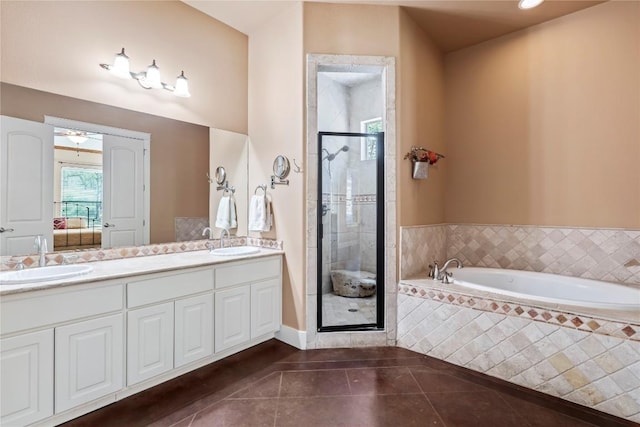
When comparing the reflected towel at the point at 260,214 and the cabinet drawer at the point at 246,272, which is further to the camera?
the reflected towel at the point at 260,214

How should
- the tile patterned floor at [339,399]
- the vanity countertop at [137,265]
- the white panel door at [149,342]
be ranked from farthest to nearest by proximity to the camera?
the white panel door at [149,342] → the tile patterned floor at [339,399] → the vanity countertop at [137,265]

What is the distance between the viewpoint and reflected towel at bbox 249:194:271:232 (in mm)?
2973

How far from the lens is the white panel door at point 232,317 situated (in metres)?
2.44

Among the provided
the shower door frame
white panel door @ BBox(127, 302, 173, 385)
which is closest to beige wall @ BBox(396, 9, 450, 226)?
the shower door frame

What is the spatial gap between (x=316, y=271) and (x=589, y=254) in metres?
2.39

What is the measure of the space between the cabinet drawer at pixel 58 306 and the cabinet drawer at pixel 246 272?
70 cm

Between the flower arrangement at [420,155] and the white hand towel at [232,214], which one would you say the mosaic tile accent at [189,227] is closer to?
the white hand towel at [232,214]

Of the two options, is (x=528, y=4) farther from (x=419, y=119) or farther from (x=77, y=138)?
(x=77, y=138)

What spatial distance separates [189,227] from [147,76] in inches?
50.1

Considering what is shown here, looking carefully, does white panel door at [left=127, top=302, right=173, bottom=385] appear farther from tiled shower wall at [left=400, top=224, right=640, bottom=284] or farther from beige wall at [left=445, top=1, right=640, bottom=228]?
beige wall at [left=445, top=1, right=640, bottom=228]

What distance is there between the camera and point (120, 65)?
236 centimetres

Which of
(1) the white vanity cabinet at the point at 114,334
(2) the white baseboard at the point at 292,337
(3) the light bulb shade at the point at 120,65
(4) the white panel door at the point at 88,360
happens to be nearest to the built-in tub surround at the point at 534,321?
(2) the white baseboard at the point at 292,337

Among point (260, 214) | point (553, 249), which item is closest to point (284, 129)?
point (260, 214)

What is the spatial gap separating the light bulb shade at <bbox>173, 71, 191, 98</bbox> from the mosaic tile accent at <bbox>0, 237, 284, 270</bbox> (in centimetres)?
130
